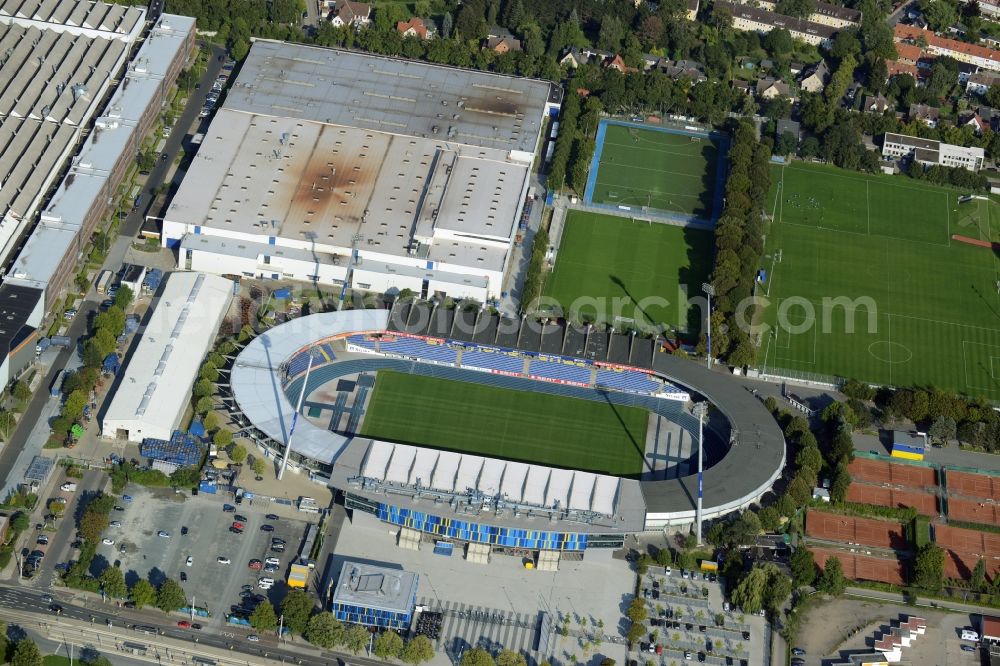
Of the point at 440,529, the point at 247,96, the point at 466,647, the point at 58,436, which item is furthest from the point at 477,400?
the point at 247,96

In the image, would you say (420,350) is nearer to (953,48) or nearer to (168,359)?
(168,359)

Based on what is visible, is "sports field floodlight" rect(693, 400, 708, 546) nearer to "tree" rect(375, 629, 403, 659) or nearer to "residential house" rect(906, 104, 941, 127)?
"tree" rect(375, 629, 403, 659)

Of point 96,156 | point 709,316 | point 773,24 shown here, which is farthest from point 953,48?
point 96,156

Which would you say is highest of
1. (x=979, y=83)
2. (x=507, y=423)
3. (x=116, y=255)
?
(x=979, y=83)

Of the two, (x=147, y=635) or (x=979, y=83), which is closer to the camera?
(x=147, y=635)

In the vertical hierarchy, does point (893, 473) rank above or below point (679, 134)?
below
